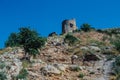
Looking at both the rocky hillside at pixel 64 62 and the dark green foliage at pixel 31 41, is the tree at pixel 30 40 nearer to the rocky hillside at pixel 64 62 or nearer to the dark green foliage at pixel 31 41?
the dark green foliage at pixel 31 41

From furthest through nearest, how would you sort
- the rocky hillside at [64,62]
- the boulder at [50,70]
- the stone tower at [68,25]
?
1. the stone tower at [68,25]
2. the boulder at [50,70]
3. the rocky hillside at [64,62]

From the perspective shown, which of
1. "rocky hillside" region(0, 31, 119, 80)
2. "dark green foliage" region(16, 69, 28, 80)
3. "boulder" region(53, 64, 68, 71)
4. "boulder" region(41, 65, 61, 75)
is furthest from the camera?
"boulder" region(53, 64, 68, 71)

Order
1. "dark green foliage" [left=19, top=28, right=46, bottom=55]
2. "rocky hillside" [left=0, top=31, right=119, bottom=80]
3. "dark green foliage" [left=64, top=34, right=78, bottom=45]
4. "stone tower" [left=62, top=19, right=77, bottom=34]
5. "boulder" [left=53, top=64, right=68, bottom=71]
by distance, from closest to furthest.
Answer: "rocky hillside" [left=0, top=31, right=119, bottom=80] → "boulder" [left=53, top=64, right=68, bottom=71] → "dark green foliage" [left=19, top=28, right=46, bottom=55] → "dark green foliage" [left=64, top=34, right=78, bottom=45] → "stone tower" [left=62, top=19, right=77, bottom=34]

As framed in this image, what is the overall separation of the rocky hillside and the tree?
103 cm

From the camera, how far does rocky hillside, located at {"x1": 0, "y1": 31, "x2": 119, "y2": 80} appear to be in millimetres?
31922

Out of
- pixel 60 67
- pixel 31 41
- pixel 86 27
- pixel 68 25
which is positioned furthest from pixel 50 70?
pixel 68 25

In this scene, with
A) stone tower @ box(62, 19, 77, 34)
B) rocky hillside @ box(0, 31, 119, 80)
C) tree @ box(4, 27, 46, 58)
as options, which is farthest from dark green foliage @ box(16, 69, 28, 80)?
stone tower @ box(62, 19, 77, 34)

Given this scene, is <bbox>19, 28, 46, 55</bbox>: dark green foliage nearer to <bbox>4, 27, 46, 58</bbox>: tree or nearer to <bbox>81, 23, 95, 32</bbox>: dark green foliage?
<bbox>4, 27, 46, 58</bbox>: tree

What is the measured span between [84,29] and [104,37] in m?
7.75

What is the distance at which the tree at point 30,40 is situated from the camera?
126ft

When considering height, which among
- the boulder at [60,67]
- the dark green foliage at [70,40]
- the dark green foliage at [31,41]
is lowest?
the boulder at [60,67]

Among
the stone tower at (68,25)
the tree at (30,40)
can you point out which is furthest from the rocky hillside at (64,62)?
the stone tower at (68,25)

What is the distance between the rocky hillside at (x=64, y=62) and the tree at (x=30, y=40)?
103 cm

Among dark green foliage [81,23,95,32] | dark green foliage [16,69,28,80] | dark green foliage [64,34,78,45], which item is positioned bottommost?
dark green foliage [16,69,28,80]
